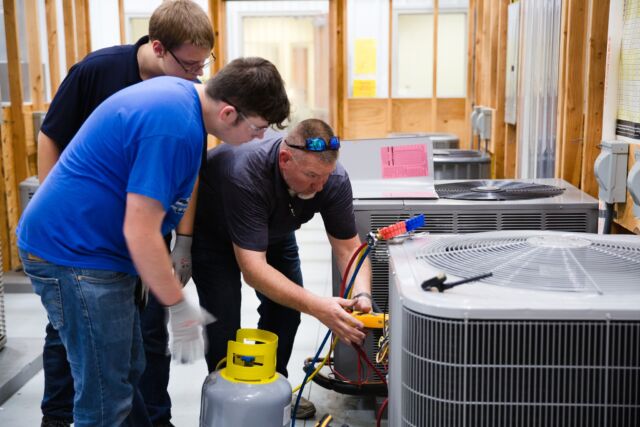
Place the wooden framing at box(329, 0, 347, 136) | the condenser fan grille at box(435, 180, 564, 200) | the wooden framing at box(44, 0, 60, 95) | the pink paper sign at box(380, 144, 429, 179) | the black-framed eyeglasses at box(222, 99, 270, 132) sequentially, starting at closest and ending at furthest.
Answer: the black-framed eyeglasses at box(222, 99, 270, 132) < the condenser fan grille at box(435, 180, 564, 200) < the pink paper sign at box(380, 144, 429, 179) < the wooden framing at box(44, 0, 60, 95) < the wooden framing at box(329, 0, 347, 136)

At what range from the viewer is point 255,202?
2104 mm

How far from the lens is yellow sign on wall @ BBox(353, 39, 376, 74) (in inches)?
308

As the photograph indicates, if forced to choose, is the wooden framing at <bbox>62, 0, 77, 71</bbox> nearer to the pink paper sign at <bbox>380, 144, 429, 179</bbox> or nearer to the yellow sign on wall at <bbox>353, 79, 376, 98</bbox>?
the yellow sign on wall at <bbox>353, 79, 376, 98</bbox>

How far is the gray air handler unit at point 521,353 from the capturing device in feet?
3.94

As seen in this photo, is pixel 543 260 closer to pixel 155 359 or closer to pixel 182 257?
pixel 182 257

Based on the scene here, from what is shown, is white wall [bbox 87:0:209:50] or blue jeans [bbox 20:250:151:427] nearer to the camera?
blue jeans [bbox 20:250:151:427]

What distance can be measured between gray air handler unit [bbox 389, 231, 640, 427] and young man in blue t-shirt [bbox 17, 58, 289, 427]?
0.56 meters

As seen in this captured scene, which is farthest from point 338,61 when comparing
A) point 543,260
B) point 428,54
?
point 543,260

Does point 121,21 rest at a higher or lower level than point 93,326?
higher

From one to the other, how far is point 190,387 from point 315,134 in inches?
58.9

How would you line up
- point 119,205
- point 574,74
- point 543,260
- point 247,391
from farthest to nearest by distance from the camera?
1. point 574,74
2. point 247,391
3. point 119,205
4. point 543,260

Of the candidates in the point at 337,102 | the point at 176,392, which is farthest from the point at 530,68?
the point at 337,102

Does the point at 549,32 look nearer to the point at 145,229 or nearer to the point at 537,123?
the point at 537,123

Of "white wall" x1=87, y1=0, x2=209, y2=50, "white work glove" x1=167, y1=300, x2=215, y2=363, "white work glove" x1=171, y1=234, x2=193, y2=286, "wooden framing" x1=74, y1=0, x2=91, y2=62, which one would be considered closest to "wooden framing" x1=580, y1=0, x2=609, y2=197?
"white work glove" x1=171, y1=234, x2=193, y2=286
